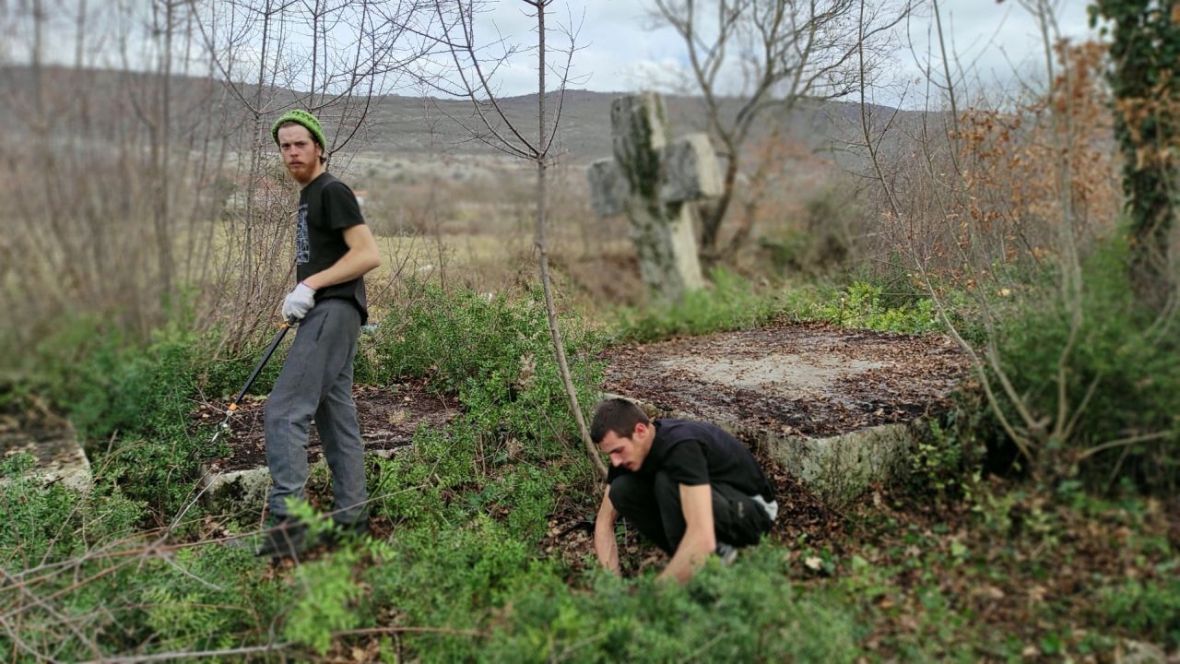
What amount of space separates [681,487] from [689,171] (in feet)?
35.4

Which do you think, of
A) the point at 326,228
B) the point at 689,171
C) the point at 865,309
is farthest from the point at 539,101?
the point at 689,171

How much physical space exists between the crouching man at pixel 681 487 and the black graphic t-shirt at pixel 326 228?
4.21ft

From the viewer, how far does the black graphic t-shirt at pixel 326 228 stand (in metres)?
4.08

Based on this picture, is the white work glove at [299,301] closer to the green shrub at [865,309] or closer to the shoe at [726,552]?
the shoe at [726,552]

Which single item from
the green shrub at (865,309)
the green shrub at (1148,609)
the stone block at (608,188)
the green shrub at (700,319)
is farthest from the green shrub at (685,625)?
the stone block at (608,188)

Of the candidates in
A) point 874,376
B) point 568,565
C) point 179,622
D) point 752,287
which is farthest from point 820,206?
point 179,622

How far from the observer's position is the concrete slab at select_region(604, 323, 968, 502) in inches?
174

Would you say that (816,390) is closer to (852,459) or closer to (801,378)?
(801,378)

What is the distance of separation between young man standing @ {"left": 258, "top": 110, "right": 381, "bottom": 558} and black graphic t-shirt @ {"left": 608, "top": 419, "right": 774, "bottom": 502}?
1.35 m

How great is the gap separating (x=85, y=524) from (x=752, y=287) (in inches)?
333

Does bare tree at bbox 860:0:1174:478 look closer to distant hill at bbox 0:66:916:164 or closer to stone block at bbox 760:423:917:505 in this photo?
stone block at bbox 760:423:917:505

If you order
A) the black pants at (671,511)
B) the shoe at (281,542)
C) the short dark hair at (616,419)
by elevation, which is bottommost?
the shoe at (281,542)

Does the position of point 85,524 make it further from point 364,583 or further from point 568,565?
point 568,565

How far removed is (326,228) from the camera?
4.14 m
